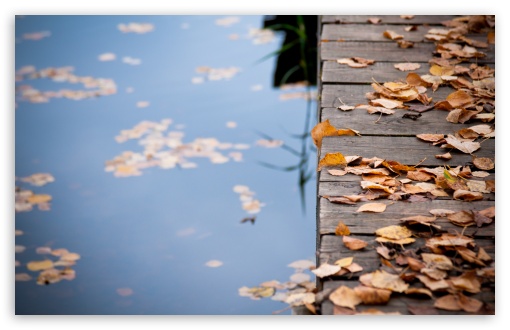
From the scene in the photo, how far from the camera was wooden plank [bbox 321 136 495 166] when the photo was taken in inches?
84.1

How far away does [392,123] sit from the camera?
2.35 metres

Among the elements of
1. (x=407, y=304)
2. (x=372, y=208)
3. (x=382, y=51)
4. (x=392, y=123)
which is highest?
(x=382, y=51)

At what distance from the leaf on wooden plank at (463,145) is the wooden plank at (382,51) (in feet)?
2.42

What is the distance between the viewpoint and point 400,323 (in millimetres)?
1520

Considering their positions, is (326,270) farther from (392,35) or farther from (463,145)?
(392,35)

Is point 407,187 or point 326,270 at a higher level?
point 407,187

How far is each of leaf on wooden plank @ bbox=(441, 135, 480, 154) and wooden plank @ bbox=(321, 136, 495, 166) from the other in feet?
0.05

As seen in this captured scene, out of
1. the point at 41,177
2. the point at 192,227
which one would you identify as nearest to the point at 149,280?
the point at 192,227

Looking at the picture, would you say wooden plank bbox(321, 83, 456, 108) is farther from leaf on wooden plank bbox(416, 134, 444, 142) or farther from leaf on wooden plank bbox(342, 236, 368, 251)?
leaf on wooden plank bbox(342, 236, 368, 251)

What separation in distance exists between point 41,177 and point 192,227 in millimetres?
1072

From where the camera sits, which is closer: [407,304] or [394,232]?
[407,304]

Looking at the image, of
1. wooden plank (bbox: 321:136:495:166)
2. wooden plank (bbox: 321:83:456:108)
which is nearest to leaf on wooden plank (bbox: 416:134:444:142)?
wooden plank (bbox: 321:136:495:166)

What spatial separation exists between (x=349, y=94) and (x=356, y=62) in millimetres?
312

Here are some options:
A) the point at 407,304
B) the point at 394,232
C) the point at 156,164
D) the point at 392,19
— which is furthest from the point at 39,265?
the point at 392,19
